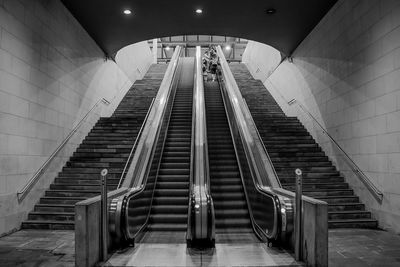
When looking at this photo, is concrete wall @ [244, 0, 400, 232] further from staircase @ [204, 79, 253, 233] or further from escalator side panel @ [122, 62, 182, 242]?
escalator side panel @ [122, 62, 182, 242]

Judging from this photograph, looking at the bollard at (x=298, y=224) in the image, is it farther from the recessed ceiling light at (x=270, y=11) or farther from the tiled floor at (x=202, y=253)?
the recessed ceiling light at (x=270, y=11)

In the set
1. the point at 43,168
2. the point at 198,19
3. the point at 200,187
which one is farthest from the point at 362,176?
the point at 43,168

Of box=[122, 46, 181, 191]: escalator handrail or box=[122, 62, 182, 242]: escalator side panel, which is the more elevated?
box=[122, 46, 181, 191]: escalator handrail

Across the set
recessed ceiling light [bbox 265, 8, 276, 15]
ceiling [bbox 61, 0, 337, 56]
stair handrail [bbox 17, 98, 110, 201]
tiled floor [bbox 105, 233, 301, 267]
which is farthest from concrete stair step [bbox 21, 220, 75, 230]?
recessed ceiling light [bbox 265, 8, 276, 15]

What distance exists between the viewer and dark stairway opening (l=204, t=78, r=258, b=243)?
18.4 feet

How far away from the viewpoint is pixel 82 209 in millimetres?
3629

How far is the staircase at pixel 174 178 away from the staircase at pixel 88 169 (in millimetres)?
945

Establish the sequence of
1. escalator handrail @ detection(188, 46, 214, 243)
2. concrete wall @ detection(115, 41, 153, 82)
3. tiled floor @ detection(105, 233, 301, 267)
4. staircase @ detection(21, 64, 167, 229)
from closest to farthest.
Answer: tiled floor @ detection(105, 233, 301, 267)
escalator handrail @ detection(188, 46, 214, 243)
staircase @ detection(21, 64, 167, 229)
concrete wall @ detection(115, 41, 153, 82)

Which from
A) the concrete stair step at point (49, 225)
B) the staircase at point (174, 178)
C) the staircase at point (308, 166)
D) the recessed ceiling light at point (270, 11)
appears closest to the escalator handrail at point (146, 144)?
the staircase at point (174, 178)

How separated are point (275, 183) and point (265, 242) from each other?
1013 millimetres

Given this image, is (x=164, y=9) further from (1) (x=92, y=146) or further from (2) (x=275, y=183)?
(2) (x=275, y=183)

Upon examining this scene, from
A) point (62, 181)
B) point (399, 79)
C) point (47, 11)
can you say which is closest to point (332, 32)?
point (399, 79)

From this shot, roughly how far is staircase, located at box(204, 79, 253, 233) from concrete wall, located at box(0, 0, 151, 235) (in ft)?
10.8

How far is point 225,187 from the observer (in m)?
6.81
